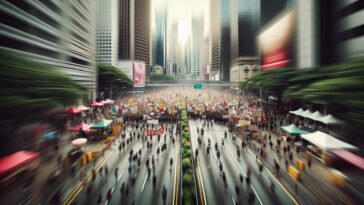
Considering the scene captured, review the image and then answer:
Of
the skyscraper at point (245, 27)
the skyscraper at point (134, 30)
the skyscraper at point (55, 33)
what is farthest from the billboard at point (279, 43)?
the skyscraper at point (134, 30)

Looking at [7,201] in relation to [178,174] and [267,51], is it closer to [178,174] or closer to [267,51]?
[178,174]

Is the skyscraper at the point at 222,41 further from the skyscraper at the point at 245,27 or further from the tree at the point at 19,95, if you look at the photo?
the tree at the point at 19,95

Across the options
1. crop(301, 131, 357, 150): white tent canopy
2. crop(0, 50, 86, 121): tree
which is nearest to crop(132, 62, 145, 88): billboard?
crop(0, 50, 86, 121): tree

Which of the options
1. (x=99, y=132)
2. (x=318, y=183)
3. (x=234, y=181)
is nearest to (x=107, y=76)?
(x=99, y=132)

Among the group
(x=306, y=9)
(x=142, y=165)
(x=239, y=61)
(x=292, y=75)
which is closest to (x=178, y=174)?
(x=142, y=165)

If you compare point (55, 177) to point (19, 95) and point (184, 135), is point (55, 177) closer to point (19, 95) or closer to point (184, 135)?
point (19, 95)

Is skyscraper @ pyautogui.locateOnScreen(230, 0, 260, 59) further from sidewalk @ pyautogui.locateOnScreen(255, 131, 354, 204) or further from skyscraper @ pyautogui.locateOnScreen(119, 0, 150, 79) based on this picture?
sidewalk @ pyautogui.locateOnScreen(255, 131, 354, 204)

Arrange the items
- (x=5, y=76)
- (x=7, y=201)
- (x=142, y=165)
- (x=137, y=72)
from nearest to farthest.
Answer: (x=7, y=201) < (x=5, y=76) < (x=142, y=165) < (x=137, y=72)
